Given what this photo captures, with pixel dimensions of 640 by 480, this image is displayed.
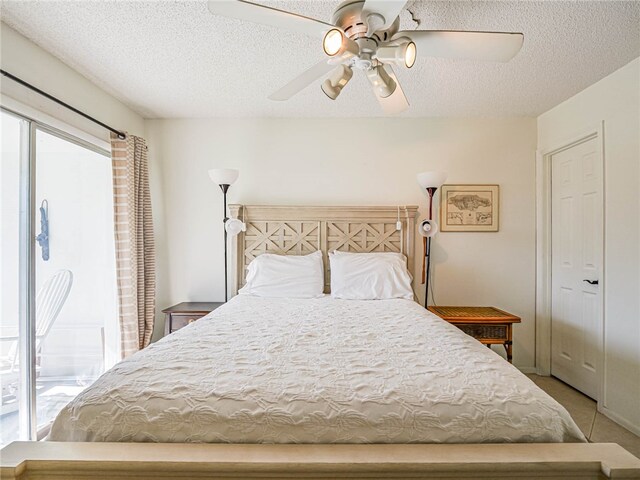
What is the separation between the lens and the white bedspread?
101 cm

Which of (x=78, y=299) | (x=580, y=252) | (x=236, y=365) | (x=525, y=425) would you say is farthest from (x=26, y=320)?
(x=580, y=252)

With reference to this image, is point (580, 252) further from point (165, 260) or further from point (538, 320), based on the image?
point (165, 260)

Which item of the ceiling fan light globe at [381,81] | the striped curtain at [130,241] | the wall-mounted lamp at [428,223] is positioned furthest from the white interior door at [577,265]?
the striped curtain at [130,241]

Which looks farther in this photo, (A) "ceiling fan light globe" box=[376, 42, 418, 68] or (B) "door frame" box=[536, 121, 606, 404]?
(B) "door frame" box=[536, 121, 606, 404]

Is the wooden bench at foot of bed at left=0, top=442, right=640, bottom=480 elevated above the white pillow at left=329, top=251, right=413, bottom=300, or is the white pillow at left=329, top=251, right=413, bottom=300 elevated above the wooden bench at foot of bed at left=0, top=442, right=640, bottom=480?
the white pillow at left=329, top=251, right=413, bottom=300

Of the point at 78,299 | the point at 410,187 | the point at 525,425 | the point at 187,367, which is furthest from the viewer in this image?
the point at 410,187

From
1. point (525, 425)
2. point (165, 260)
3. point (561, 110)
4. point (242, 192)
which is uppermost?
point (561, 110)

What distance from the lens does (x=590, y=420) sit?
2.41m

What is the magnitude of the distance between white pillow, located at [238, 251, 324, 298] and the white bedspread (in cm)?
143

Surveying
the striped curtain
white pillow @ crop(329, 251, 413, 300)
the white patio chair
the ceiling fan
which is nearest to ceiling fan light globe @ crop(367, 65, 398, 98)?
the ceiling fan

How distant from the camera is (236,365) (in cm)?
126

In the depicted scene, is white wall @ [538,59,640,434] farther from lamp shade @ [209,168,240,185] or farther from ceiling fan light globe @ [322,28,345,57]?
lamp shade @ [209,168,240,185]

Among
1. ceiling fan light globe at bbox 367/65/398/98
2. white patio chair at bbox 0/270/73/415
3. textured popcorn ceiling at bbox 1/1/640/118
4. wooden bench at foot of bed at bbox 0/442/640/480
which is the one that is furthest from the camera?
white patio chair at bbox 0/270/73/415

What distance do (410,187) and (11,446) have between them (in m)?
3.11
